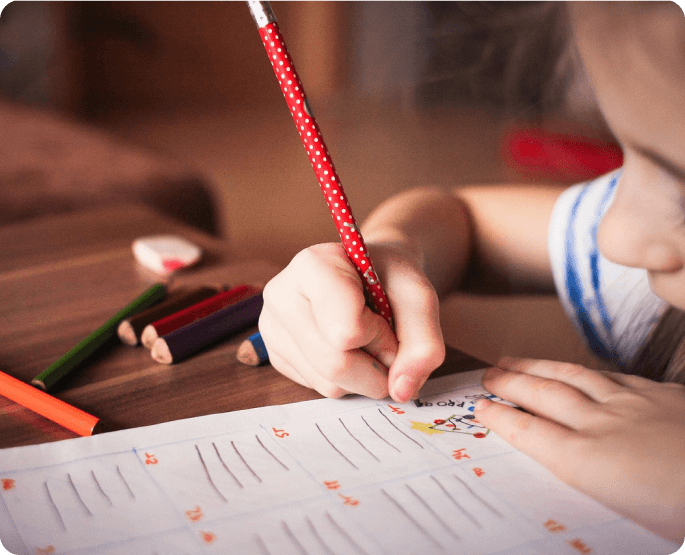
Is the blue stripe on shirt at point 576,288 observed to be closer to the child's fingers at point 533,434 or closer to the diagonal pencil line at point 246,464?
the child's fingers at point 533,434

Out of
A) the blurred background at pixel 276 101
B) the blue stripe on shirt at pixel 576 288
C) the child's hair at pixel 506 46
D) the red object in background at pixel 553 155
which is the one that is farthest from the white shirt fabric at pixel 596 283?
the red object in background at pixel 553 155

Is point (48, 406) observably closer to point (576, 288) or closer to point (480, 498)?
point (480, 498)

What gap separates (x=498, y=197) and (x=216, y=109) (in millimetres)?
2685

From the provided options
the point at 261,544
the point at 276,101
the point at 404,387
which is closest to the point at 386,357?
the point at 404,387

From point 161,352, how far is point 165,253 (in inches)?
6.8

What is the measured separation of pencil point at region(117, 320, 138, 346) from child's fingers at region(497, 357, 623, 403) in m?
0.23

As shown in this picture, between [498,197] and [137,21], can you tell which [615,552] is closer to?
[498,197]

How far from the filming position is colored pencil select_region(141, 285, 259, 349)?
15.1 inches

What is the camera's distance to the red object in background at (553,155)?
2.07 meters

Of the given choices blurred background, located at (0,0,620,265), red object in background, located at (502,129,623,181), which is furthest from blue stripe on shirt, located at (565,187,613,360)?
red object in background, located at (502,129,623,181)

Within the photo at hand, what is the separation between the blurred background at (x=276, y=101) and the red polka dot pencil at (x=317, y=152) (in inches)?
28.2

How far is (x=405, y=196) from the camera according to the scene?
586 mm

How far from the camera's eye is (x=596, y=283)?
53cm

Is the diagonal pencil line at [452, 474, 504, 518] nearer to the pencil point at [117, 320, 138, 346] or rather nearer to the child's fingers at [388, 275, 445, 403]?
the child's fingers at [388, 275, 445, 403]
